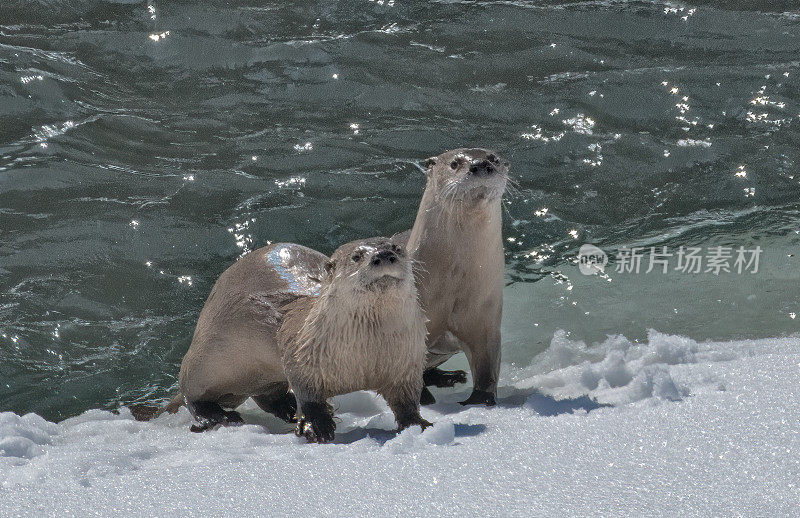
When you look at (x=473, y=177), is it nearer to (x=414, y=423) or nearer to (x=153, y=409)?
(x=414, y=423)

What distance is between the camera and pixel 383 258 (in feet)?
10.3

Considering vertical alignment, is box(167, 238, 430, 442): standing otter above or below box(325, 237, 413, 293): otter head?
below

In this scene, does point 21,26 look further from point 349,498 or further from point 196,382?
point 349,498

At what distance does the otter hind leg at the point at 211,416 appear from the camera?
152 inches

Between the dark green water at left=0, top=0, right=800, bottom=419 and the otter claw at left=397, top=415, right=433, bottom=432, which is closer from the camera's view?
the otter claw at left=397, top=415, right=433, bottom=432

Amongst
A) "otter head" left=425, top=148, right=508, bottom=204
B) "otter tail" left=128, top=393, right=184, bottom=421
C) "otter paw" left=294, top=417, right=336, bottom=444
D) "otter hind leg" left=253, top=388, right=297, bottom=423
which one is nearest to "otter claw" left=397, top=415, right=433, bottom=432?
"otter paw" left=294, top=417, right=336, bottom=444

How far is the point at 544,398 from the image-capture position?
353 centimetres

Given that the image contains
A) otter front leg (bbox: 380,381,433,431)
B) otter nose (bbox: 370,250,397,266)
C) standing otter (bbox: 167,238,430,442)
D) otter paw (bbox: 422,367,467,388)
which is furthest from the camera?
otter paw (bbox: 422,367,467,388)

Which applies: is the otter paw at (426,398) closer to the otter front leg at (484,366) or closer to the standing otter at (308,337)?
the otter front leg at (484,366)

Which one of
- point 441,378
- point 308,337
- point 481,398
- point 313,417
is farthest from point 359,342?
point 441,378

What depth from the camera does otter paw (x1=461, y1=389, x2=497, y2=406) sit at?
3762mm

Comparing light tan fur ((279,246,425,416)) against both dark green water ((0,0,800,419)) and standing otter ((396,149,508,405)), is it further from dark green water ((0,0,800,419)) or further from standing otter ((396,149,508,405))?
dark green water ((0,0,800,419))
